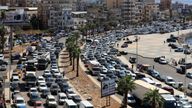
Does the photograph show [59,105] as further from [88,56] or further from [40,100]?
[88,56]

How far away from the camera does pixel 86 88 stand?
45344 millimetres

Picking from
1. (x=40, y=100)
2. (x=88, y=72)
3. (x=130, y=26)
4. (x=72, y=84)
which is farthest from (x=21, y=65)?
(x=130, y=26)

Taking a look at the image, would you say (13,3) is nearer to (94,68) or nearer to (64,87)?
(94,68)

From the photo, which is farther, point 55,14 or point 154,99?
point 55,14

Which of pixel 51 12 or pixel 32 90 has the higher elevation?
pixel 32 90

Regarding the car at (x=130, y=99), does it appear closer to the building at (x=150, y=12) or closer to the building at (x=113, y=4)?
the building at (x=113, y=4)

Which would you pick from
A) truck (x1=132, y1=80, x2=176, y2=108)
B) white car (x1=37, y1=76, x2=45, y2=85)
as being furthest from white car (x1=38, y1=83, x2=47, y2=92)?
truck (x1=132, y1=80, x2=176, y2=108)

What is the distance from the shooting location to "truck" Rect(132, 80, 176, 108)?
35.1 metres

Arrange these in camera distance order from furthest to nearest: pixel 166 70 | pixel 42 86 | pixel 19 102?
pixel 166 70 → pixel 42 86 → pixel 19 102

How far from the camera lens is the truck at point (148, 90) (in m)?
35.1

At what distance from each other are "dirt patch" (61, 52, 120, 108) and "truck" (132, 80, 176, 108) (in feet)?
5.97

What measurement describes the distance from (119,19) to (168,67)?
252ft

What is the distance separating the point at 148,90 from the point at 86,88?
32.8 feet

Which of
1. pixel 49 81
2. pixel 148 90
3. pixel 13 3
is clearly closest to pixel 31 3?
pixel 13 3
